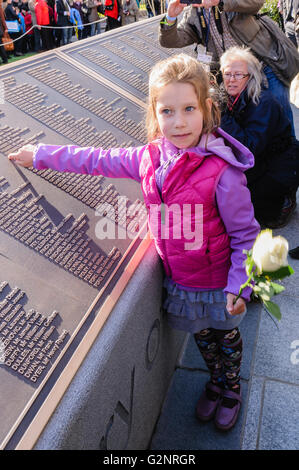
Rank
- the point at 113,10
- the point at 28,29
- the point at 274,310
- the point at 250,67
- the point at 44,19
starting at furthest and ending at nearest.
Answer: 1. the point at 28,29
2. the point at 44,19
3. the point at 113,10
4. the point at 250,67
5. the point at 274,310

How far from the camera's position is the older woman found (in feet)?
10.3

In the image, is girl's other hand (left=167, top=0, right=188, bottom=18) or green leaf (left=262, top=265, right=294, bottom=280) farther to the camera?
girl's other hand (left=167, top=0, right=188, bottom=18)

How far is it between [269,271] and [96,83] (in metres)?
2.64

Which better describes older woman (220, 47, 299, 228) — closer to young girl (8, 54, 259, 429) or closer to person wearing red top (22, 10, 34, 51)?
young girl (8, 54, 259, 429)

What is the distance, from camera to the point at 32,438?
4.32ft

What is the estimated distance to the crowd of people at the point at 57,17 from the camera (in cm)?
1150

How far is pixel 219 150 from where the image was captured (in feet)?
6.02

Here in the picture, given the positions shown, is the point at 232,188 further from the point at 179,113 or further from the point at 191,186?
the point at 179,113

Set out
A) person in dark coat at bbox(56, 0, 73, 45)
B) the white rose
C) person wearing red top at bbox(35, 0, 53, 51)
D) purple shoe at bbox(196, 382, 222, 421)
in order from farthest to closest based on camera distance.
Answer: person in dark coat at bbox(56, 0, 73, 45) → person wearing red top at bbox(35, 0, 53, 51) → purple shoe at bbox(196, 382, 222, 421) → the white rose

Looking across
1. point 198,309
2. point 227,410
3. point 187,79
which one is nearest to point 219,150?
point 187,79

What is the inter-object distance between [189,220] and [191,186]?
0.55 feet

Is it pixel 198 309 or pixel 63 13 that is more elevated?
pixel 198 309

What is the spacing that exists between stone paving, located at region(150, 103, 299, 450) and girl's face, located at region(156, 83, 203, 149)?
1.70 metres

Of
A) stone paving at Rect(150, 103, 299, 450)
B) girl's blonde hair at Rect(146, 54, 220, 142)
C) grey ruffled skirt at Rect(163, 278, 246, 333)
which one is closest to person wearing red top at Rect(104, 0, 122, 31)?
→ stone paving at Rect(150, 103, 299, 450)
